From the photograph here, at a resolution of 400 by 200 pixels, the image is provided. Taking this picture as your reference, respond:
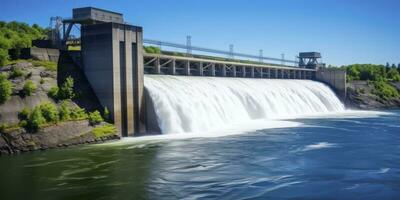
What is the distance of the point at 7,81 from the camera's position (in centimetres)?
3406

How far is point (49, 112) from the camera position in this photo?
3506 cm

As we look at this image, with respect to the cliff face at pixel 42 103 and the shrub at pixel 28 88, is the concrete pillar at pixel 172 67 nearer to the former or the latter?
the cliff face at pixel 42 103

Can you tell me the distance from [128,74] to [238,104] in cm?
1751

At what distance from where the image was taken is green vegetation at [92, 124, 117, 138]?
37.1m

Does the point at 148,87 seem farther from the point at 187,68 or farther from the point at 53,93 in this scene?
the point at 187,68

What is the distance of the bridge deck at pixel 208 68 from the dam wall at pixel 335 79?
5844 millimetres

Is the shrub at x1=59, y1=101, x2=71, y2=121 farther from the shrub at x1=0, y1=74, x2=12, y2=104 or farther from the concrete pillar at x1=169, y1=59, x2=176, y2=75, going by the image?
the concrete pillar at x1=169, y1=59, x2=176, y2=75

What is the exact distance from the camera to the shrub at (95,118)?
37875 mm

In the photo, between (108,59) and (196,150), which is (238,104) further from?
(196,150)

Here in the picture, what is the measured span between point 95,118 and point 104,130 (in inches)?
51.7

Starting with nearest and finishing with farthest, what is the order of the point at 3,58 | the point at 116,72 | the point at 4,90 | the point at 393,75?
the point at 4,90 < the point at 3,58 < the point at 116,72 < the point at 393,75

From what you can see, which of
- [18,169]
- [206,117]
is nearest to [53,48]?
[206,117]

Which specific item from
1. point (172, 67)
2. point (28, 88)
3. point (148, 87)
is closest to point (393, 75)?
point (172, 67)

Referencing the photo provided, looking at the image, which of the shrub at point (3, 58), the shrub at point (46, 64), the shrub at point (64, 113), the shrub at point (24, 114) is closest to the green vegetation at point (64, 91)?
the shrub at point (64, 113)
